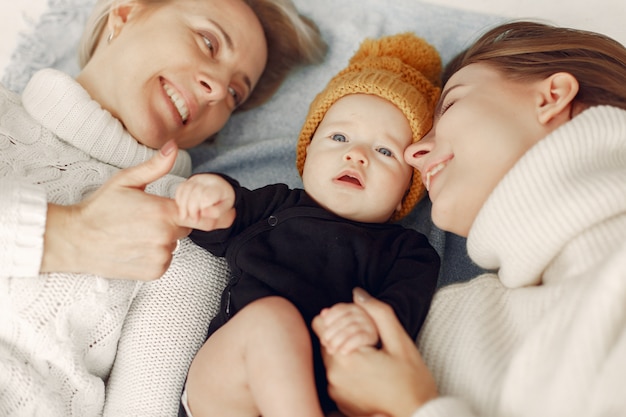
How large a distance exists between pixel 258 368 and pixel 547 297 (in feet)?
1.58

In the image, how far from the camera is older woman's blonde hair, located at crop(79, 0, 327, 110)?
5.57 ft

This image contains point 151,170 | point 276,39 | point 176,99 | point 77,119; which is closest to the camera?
point 151,170

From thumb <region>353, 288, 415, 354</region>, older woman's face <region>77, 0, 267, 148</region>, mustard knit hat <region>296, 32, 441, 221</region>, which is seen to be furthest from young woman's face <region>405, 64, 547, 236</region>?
older woman's face <region>77, 0, 267, 148</region>

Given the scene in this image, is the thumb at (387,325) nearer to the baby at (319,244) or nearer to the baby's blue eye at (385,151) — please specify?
the baby at (319,244)

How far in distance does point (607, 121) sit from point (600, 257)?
238mm

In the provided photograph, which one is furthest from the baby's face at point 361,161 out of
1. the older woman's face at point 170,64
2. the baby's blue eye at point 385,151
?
the older woman's face at point 170,64

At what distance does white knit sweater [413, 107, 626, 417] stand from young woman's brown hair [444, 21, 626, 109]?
113 millimetres

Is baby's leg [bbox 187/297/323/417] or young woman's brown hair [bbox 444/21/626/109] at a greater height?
young woman's brown hair [bbox 444/21/626/109]

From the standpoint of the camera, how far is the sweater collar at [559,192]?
0.99 meters

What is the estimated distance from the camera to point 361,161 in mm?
1253

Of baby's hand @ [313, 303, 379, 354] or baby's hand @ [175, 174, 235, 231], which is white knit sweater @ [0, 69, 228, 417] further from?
baby's hand @ [313, 303, 379, 354]

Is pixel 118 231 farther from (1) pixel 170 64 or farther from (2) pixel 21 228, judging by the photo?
(1) pixel 170 64

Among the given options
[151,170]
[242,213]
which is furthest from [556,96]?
[151,170]

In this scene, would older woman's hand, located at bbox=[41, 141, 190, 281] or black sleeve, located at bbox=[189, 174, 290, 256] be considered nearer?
older woman's hand, located at bbox=[41, 141, 190, 281]
